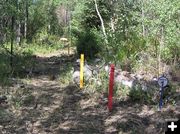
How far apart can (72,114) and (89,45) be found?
890 cm

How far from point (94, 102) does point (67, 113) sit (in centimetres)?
94

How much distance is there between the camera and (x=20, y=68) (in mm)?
11914

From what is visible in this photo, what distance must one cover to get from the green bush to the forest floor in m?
6.67

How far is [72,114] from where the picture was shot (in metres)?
7.12

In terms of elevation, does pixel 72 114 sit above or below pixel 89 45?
below

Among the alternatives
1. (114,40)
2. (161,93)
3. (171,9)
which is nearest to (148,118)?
(161,93)

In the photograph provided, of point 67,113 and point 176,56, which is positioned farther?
point 176,56

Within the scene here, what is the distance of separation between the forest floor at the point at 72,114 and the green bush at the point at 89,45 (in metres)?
6.67

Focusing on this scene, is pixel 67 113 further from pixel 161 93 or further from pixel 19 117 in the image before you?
pixel 161 93

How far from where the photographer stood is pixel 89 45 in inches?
623

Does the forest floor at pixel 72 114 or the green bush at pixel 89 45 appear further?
the green bush at pixel 89 45

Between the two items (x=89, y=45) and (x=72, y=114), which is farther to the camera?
(x=89, y=45)

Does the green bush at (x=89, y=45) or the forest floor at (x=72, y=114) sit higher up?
the green bush at (x=89, y=45)

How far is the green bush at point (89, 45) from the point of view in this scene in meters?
15.7
